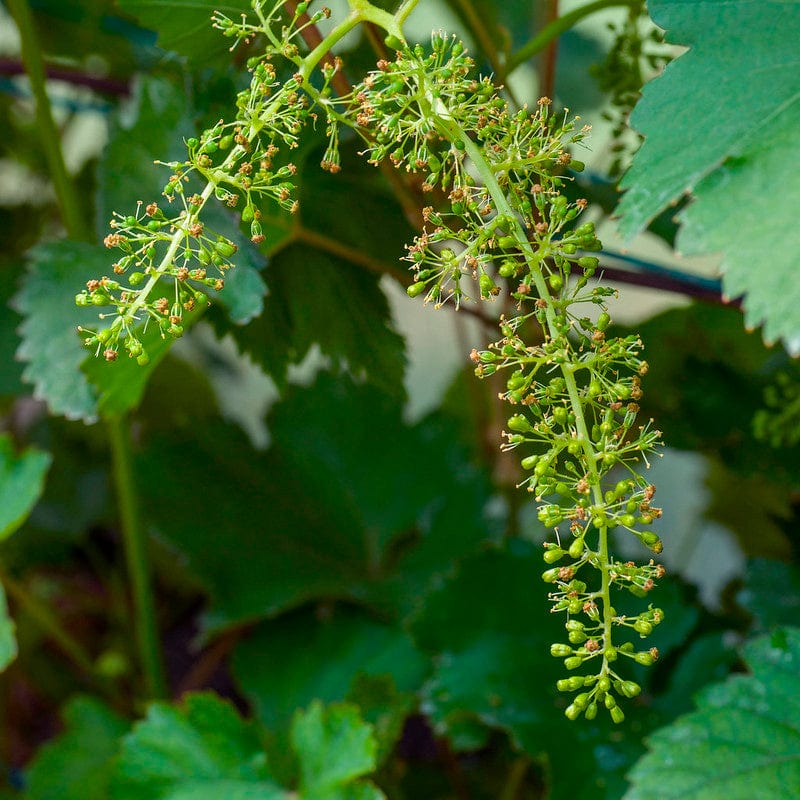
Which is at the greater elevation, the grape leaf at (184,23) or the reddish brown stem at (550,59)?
the grape leaf at (184,23)

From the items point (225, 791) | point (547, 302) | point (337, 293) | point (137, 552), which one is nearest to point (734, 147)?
point (547, 302)

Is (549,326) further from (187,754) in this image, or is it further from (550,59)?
(187,754)

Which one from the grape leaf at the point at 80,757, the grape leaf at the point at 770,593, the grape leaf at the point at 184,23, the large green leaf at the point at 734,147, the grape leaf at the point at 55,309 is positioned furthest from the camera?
the grape leaf at the point at 80,757

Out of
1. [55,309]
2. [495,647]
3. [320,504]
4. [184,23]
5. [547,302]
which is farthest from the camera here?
[320,504]

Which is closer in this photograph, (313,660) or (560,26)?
(560,26)

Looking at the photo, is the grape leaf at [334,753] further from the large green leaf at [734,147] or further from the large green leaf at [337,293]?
the large green leaf at [734,147]

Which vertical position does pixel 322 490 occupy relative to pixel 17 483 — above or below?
below

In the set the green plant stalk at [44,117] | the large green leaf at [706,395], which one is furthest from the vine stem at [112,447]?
the large green leaf at [706,395]
